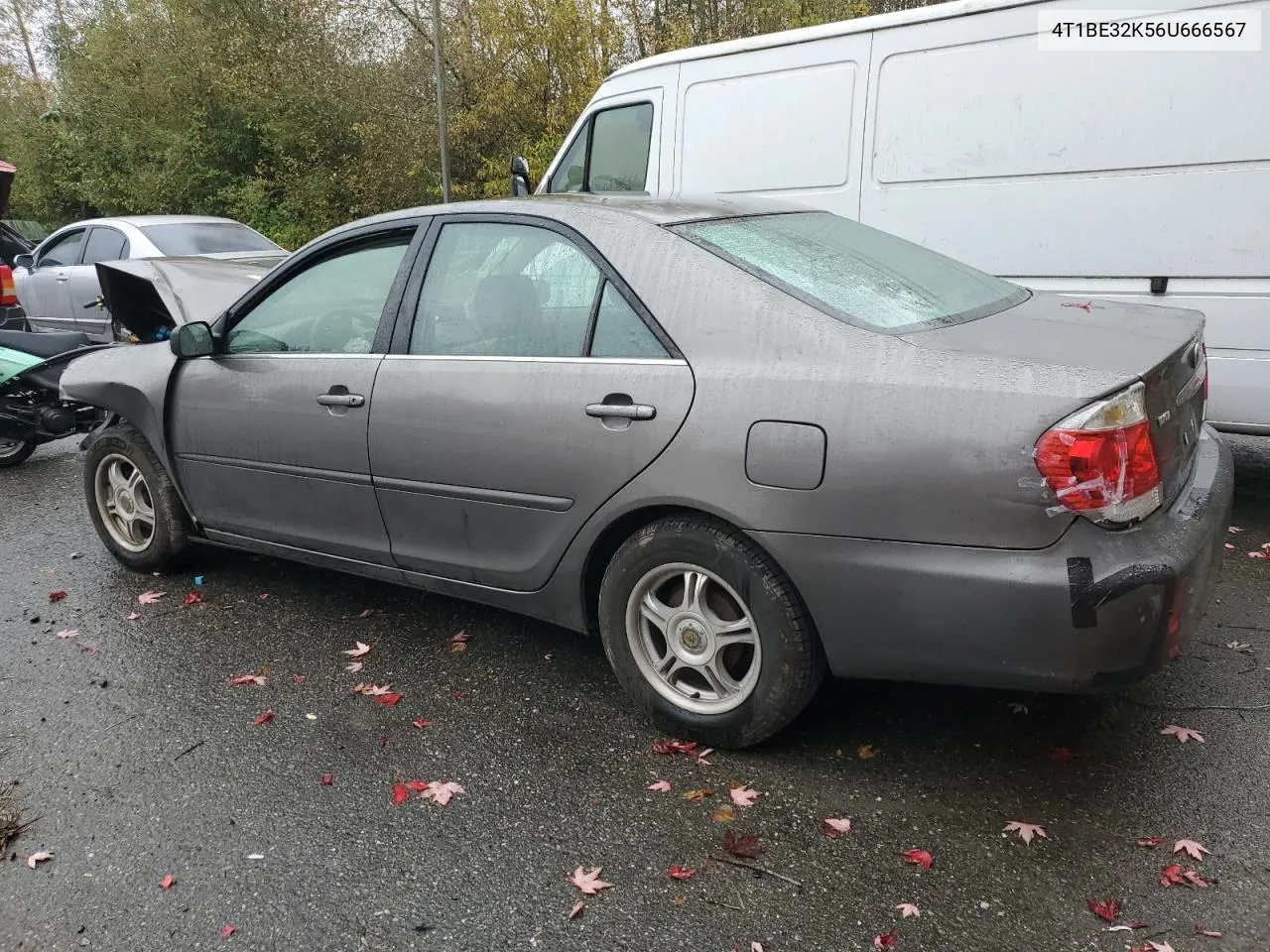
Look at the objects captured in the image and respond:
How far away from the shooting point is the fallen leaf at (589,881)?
8.09 feet

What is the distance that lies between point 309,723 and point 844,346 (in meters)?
2.10

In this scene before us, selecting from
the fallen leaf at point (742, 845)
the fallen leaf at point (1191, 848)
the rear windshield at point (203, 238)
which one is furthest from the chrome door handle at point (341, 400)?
the rear windshield at point (203, 238)

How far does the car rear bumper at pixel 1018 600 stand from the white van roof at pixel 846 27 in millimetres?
3528

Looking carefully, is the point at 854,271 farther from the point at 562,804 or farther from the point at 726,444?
the point at 562,804

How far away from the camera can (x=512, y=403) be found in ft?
10.4

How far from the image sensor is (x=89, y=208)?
2450 cm

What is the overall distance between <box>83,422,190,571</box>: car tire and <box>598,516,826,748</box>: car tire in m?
2.40

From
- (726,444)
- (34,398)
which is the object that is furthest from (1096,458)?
(34,398)

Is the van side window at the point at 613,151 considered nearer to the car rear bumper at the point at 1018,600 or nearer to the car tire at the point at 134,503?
the car tire at the point at 134,503

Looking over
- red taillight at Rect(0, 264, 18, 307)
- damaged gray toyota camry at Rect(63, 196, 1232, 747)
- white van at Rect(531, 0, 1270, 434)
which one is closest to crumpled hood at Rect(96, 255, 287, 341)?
red taillight at Rect(0, 264, 18, 307)

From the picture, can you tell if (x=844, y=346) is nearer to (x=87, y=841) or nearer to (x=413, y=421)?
(x=413, y=421)

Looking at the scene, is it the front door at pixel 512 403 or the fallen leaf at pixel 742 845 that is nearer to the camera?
the fallen leaf at pixel 742 845

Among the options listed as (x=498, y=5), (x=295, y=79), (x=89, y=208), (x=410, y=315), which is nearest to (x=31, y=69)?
(x=89, y=208)

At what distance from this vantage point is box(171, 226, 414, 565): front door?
3.65 m
